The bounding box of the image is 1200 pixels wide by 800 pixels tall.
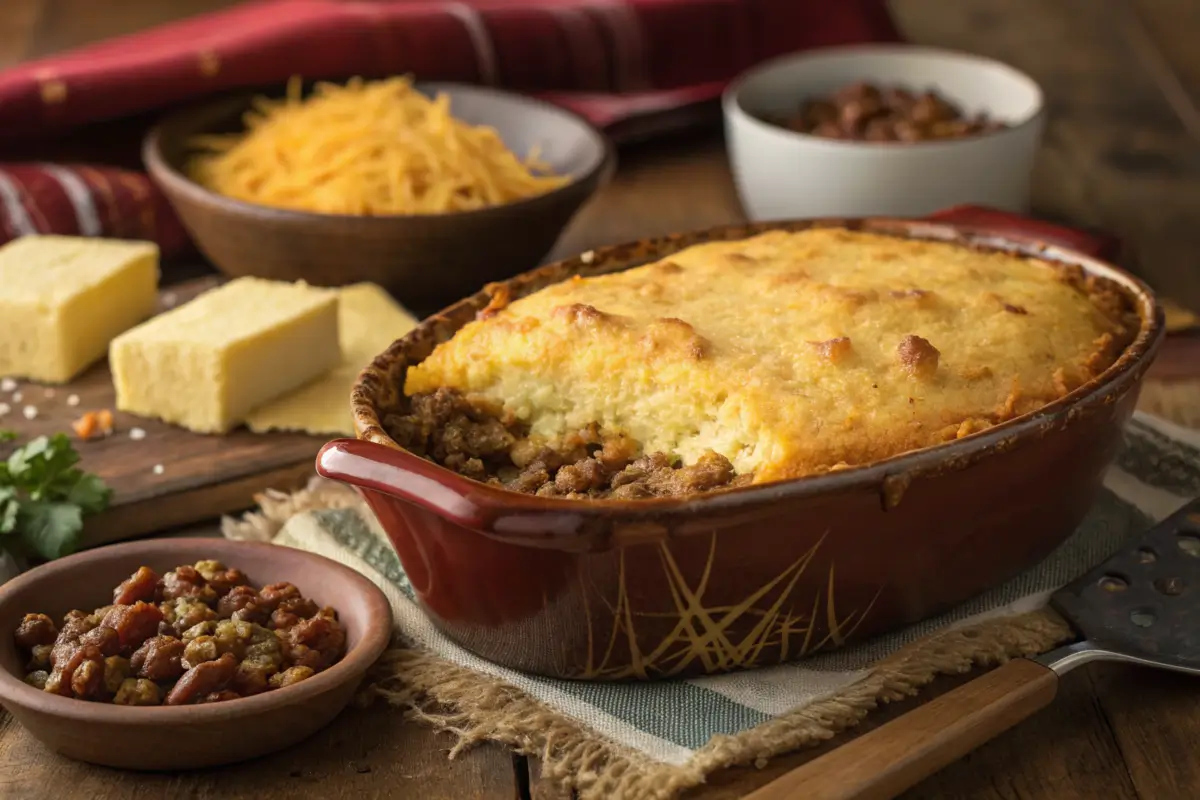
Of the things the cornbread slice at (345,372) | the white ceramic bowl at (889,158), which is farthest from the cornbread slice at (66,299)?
the white ceramic bowl at (889,158)

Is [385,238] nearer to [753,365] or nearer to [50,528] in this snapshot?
[50,528]

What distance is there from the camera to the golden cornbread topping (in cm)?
242

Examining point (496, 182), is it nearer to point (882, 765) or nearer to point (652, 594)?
point (652, 594)

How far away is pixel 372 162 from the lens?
4035mm

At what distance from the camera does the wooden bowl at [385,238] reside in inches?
150

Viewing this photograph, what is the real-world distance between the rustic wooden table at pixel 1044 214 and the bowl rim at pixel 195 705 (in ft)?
0.50

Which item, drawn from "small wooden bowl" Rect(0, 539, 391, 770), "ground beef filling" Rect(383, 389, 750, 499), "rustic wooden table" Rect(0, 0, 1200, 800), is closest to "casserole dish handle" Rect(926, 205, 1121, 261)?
"rustic wooden table" Rect(0, 0, 1200, 800)

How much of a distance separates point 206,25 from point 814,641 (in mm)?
3700

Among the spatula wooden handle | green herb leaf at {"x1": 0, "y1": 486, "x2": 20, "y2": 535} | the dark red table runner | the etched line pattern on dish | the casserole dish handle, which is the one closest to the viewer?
the spatula wooden handle

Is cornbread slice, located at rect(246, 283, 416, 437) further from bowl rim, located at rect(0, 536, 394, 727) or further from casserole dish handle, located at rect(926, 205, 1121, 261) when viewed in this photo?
casserole dish handle, located at rect(926, 205, 1121, 261)

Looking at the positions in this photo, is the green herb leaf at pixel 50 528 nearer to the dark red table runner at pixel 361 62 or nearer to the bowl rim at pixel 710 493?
the bowl rim at pixel 710 493

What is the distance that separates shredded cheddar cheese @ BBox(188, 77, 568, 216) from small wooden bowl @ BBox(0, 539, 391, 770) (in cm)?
147

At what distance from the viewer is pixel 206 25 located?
5238 mm

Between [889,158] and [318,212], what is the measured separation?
1.58 meters
